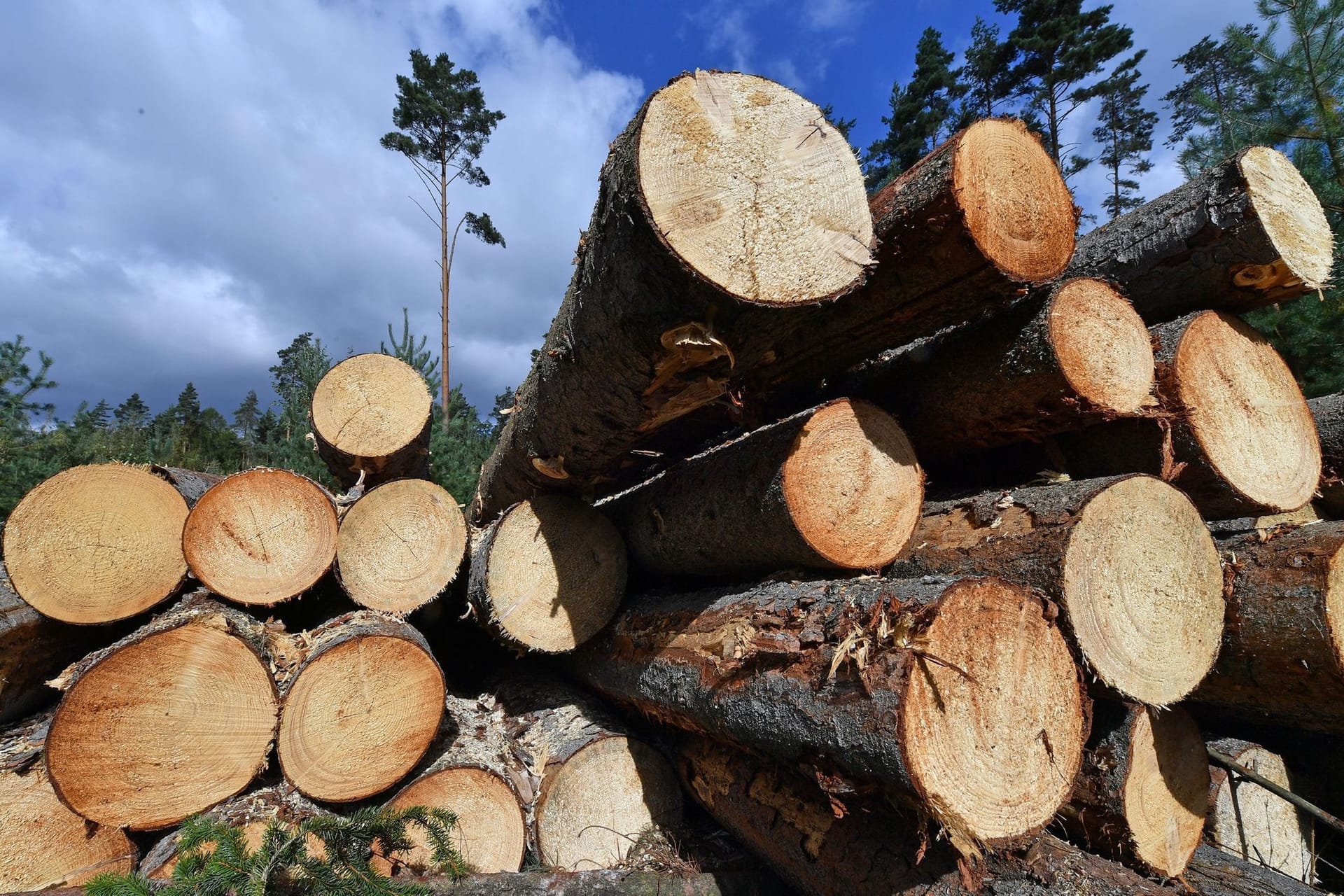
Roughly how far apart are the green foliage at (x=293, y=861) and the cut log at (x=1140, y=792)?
6.83 ft

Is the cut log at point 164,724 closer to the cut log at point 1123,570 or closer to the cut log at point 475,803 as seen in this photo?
the cut log at point 475,803

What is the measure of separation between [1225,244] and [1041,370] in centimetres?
103

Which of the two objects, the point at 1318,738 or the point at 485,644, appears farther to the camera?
the point at 485,644

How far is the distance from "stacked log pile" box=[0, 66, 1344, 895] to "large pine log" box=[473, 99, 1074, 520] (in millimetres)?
12

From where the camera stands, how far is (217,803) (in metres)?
2.36

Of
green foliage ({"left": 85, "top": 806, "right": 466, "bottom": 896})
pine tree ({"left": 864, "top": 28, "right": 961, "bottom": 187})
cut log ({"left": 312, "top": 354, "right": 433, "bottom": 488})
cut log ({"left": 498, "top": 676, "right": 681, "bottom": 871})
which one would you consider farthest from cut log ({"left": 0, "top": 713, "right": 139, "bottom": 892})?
pine tree ({"left": 864, "top": 28, "right": 961, "bottom": 187})

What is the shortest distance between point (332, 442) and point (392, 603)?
1245 millimetres

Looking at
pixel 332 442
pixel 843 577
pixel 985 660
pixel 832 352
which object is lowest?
pixel 985 660

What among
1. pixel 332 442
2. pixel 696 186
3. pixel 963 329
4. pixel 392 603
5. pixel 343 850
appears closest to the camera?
pixel 696 186

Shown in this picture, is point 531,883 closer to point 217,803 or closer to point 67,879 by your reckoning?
point 217,803

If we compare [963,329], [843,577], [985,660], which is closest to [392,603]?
[843,577]

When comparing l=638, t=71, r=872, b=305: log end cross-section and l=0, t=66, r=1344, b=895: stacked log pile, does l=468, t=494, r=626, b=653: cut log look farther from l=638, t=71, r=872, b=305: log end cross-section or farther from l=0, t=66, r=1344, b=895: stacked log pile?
l=638, t=71, r=872, b=305: log end cross-section

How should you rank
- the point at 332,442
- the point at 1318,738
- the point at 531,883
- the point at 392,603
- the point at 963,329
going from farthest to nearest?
the point at 332,442 < the point at 392,603 < the point at 1318,738 < the point at 963,329 < the point at 531,883

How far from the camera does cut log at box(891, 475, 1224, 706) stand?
186cm
